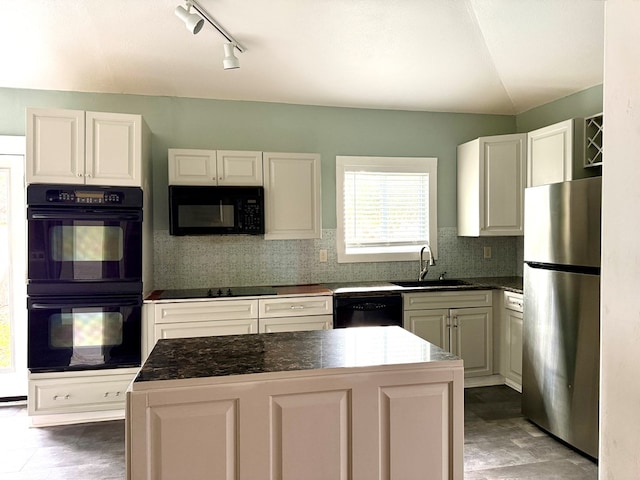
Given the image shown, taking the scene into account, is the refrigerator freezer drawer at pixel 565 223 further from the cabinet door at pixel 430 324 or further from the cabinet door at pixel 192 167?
the cabinet door at pixel 192 167

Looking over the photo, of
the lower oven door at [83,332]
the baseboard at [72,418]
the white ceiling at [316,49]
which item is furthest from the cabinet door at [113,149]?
the baseboard at [72,418]

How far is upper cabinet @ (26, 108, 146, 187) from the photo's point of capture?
3.19 meters

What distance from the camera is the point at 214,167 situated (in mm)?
3725

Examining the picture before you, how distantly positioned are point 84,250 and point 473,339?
10.3 ft

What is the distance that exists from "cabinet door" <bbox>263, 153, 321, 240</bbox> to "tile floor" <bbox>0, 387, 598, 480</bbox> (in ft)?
6.17

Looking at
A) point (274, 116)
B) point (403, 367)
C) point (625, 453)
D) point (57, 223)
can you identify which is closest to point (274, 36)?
point (274, 116)

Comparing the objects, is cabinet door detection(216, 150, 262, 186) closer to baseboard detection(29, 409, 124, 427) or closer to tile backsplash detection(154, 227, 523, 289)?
tile backsplash detection(154, 227, 523, 289)

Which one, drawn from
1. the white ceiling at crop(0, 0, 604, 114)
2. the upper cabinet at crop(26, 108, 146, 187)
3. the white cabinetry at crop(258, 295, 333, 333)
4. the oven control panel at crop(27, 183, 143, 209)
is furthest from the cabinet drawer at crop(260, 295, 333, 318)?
the white ceiling at crop(0, 0, 604, 114)

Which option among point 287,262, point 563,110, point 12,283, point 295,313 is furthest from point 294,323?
point 563,110

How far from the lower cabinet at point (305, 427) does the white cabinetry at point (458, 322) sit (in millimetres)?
2084

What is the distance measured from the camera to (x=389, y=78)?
391 cm

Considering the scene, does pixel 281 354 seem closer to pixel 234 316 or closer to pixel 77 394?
pixel 234 316

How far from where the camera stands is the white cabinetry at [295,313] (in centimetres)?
352

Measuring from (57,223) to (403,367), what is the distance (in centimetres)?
265
